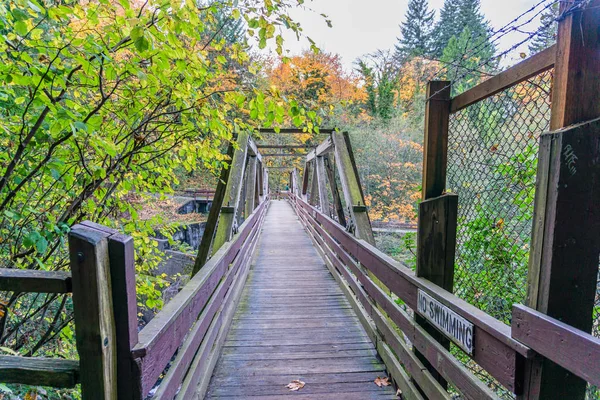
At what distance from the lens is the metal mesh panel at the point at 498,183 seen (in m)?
1.65

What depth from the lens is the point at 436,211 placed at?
5.89 ft

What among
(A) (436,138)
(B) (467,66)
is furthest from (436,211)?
(B) (467,66)

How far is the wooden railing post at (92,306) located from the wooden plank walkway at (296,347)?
143cm

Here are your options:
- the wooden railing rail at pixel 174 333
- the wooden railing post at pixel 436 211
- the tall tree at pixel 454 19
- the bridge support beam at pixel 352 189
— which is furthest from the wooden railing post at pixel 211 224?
the tall tree at pixel 454 19

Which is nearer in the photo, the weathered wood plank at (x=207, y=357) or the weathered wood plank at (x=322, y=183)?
the weathered wood plank at (x=207, y=357)

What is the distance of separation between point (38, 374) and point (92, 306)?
0.29 m

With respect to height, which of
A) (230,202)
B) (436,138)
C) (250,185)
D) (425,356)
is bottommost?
(425,356)

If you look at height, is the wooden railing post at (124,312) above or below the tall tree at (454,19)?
below

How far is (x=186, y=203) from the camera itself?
2325 cm

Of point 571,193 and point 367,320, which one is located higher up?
point 571,193

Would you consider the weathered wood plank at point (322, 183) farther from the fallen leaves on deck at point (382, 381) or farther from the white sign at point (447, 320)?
the white sign at point (447, 320)

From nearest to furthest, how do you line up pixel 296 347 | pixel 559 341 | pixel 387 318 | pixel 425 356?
pixel 559 341, pixel 425 356, pixel 387 318, pixel 296 347

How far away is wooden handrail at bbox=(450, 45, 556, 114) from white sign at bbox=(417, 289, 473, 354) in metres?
1.06

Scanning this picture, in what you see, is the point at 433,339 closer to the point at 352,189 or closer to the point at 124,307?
the point at 124,307
